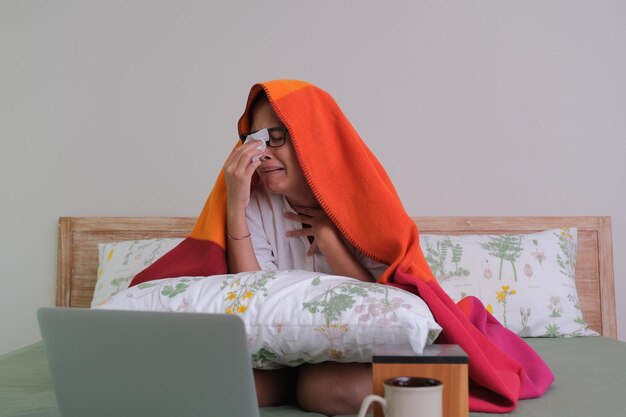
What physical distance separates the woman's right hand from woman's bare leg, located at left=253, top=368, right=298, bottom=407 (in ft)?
1.39

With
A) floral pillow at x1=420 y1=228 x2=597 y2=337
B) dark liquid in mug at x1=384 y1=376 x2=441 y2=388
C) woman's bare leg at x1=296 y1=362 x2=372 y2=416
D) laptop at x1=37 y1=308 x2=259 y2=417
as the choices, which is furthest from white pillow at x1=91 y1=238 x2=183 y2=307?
dark liquid in mug at x1=384 y1=376 x2=441 y2=388

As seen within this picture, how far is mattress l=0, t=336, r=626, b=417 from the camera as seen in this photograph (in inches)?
48.3

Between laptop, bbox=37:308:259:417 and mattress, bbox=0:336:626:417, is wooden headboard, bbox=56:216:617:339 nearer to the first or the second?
mattress, bbox=0:336:626:417

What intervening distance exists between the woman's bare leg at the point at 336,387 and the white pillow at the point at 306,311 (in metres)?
0.04

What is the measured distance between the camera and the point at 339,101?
2.42 metres

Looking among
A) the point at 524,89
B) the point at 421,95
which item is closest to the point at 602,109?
the point at 524,89

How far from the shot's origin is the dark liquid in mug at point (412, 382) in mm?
859

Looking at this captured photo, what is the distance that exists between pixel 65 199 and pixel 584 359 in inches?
71.1

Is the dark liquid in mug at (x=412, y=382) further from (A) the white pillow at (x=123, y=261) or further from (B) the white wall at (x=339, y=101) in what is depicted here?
(B) the white wall at (x=339, y=101)

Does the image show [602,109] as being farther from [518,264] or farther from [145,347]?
[145,347]

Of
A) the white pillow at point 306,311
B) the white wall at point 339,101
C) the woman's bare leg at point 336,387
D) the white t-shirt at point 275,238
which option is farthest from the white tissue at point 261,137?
the white wall at point 339,101

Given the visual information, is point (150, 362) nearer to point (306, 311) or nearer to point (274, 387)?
point (306, 311)

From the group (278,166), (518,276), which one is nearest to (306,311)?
(278,166)

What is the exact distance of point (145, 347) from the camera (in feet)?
2.81
